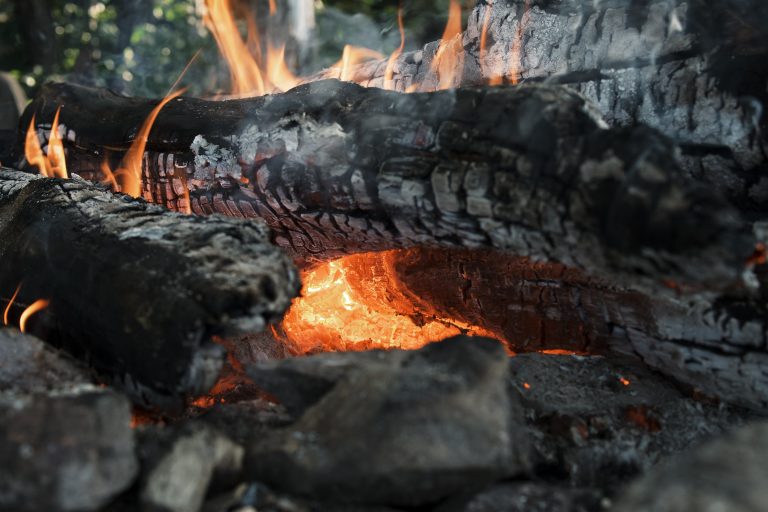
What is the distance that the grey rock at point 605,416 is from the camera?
181 cm

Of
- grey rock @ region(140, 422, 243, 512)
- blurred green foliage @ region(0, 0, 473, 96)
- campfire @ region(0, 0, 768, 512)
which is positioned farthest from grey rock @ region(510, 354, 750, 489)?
blurred green foliage @ region(0, 0, 473, 96)

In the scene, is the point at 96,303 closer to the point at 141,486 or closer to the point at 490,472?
the point at 141,486

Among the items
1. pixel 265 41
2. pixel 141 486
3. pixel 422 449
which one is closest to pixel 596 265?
A: pixel 422 449

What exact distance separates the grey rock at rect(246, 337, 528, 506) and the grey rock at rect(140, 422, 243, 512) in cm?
8

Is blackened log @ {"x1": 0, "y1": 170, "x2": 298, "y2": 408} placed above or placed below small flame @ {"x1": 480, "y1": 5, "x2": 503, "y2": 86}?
below

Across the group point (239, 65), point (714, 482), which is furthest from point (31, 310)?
point (239, 65)

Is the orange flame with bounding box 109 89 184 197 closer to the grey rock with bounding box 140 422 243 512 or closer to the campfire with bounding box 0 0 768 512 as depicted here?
the campfire with bounding box 0 0 768 512

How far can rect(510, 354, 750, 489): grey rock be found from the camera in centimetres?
181

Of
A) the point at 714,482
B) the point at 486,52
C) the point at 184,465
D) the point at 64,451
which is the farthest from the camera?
the point at 486,52

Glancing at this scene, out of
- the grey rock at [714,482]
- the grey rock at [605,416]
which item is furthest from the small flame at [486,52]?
the grey rock at [714,482]

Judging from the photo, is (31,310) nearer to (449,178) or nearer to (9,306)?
(9,306)

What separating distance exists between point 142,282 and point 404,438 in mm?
949

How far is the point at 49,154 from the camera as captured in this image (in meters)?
3.38

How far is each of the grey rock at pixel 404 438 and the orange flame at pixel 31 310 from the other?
1.07 meters
